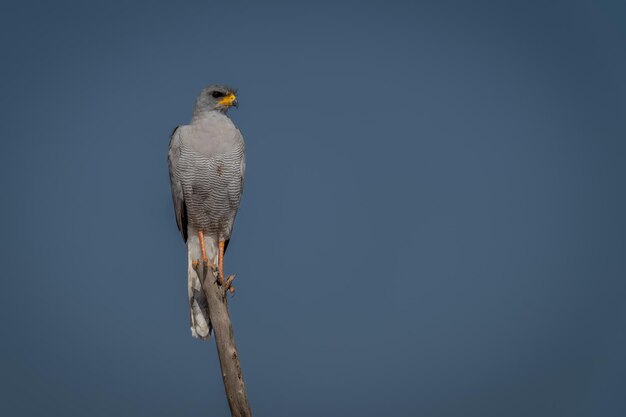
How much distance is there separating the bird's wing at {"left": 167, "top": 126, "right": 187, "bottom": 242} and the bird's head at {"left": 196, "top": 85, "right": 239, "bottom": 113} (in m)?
0.42

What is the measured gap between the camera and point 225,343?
6.75m

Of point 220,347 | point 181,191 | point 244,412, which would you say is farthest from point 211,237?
point 244,412

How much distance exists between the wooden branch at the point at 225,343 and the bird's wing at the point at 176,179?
1.37m

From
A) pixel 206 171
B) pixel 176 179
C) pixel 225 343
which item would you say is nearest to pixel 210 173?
pixel 206 171

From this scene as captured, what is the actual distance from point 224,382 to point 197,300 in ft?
4.60

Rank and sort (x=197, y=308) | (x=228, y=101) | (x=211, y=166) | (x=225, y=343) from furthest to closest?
(x=228, y=101) → (x=211, y=166) → (x=197, y=308) → (x=225, y=343)

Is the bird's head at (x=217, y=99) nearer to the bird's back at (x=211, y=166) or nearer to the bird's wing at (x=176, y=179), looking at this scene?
the bird's back at (x=211, y=166)

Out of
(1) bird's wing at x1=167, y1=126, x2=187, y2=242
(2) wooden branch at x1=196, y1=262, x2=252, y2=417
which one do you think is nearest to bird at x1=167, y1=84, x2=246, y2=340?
(1) bird's wing at x1=167, y1=126, x2=187, y2=242

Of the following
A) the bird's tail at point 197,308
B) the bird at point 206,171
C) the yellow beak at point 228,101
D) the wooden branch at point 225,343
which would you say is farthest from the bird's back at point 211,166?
the wooden branch at point 225,343

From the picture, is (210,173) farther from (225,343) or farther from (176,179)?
(225,343)

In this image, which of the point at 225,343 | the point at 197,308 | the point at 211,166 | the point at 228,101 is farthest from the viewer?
the point at 228,101

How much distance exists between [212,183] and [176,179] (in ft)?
1.46

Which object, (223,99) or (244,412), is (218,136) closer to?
(223,99)

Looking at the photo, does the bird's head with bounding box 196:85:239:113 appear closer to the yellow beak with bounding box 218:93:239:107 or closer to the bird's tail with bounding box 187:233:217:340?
the yellow beak with bounding box 218:93:239:107
